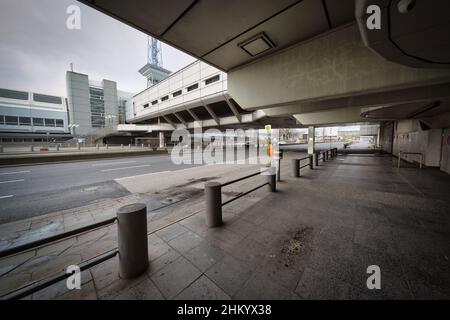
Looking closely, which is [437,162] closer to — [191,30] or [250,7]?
[250,7]

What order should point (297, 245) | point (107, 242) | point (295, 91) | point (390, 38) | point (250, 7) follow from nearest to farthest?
point (390, 38) → point (297, 245) → point (107, 242) → point (250, 7) → point (295, 91)

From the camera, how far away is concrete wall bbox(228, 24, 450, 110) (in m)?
3.82

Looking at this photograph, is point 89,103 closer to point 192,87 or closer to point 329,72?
point 192,87

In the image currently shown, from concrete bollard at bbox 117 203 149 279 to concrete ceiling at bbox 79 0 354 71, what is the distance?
155 inches

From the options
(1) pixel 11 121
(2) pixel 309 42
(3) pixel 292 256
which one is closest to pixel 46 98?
(1) pixel 11 121

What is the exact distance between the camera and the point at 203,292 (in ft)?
6.48

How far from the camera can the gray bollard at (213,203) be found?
3.44 m

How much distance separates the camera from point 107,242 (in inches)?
121

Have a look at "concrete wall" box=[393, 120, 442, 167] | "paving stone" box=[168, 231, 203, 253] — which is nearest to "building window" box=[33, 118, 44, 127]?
"paving stone" box=[168, 231, 203, 253]

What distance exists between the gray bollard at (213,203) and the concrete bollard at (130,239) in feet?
4.67

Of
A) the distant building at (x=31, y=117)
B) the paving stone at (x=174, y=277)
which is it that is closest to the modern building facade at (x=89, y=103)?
the distant building at (x=31, y=117)

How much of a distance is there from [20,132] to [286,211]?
64393 mm

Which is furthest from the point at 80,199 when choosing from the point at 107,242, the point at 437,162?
the point at 437,162
